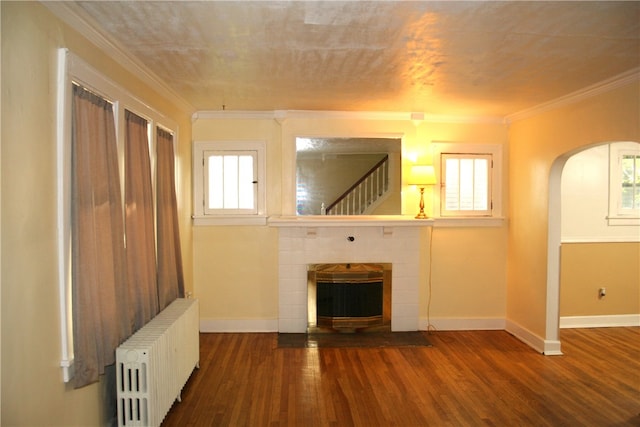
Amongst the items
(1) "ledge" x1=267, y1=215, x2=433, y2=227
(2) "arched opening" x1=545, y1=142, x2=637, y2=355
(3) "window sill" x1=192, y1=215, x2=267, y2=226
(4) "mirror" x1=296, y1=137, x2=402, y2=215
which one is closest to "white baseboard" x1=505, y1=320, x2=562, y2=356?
(2) "arched opening" x1=545, y1=142, x2=637, y2=355

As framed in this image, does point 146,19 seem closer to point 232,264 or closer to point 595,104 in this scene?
point 232,264

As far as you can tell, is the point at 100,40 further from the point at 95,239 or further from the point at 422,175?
the point at 422,175

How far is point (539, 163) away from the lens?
410 centimetres

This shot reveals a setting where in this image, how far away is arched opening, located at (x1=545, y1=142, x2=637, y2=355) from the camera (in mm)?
3949

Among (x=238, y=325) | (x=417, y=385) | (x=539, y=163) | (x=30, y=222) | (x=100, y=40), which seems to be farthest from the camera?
(x=238, y=325)

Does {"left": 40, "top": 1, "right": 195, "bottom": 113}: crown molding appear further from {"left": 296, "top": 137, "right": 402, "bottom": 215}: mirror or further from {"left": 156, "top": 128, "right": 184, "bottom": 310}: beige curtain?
{"left": 296, "top": 137, "right": 402, "bottom": 215}: mirror

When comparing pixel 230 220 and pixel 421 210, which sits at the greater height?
pixel 421 210

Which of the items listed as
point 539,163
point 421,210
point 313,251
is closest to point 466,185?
point 421,210

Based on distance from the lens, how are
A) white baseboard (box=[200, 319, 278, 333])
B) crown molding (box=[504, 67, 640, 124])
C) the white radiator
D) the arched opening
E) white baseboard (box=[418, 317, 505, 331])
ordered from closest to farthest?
the white radiator → crown molding (box=[504, 67, 640, 124]) → the arched opening → white baseboard (box=[200, 319, 278, 333]) → white baseboard (box=[418, 317, 505, 331])

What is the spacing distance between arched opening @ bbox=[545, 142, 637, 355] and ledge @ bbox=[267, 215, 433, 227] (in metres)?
1.19

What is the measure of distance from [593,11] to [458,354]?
10.3ft

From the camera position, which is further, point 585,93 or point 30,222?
point 585,93

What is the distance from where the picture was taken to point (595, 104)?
3359mm

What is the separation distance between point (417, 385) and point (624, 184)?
381 centimetres
